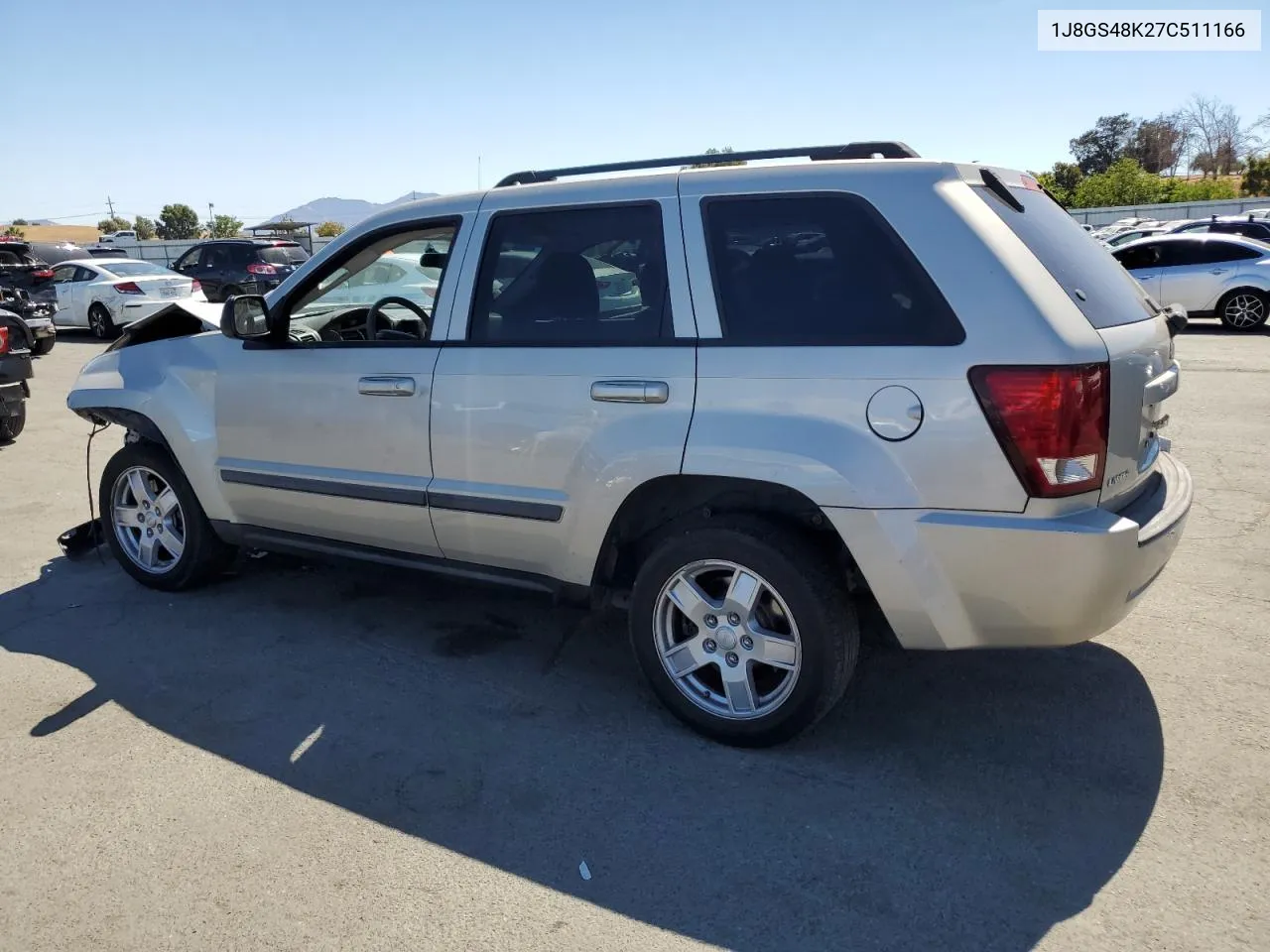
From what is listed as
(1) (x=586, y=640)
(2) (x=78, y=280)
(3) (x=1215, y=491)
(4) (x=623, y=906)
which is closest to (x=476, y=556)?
(1) (x=586, y=640)

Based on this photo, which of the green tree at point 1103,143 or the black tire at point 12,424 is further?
the green tree at point 1103,143

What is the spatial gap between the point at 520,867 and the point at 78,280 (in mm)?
18240

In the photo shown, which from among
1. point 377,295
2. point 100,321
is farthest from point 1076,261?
point 100,321

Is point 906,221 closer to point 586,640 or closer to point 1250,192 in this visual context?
point 586,640

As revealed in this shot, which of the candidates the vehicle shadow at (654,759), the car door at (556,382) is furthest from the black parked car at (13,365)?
the car door at (556,382)

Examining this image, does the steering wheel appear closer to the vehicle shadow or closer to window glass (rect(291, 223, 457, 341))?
window glass (rect(291, 223, 457, 341))

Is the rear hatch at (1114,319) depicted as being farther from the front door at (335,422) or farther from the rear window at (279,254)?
the rear window at (279,254)

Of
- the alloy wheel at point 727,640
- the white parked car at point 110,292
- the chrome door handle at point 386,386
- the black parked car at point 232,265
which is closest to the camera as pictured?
the alloy wheel at point 727,640

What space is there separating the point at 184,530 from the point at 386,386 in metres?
1.72

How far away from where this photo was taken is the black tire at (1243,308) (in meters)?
15.3

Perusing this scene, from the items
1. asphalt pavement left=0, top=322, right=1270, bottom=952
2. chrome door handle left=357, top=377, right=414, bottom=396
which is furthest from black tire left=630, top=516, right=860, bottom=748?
chrome door handle left=357, top=377, right=414, bottom=396

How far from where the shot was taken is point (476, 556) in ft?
13.5

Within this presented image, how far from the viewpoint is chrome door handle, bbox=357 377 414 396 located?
Answer: 4051 mm

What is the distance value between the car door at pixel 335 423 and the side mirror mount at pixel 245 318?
0.22 feet
